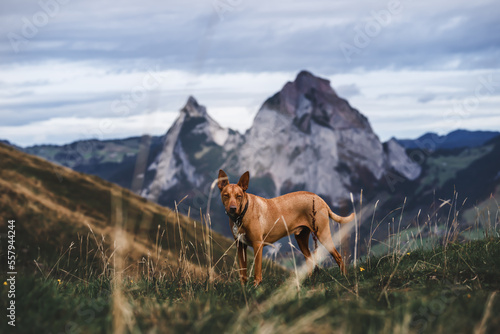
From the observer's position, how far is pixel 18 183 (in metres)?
12.5

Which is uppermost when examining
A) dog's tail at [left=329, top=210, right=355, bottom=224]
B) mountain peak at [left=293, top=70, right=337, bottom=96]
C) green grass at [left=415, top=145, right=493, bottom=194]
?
mountain peak at [left=293, top=70, right=337, bottom=96]

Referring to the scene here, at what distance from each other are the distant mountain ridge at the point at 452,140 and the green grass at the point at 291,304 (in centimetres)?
13401

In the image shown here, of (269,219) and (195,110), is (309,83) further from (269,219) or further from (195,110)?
(269,219)

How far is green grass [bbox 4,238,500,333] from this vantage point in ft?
13.0

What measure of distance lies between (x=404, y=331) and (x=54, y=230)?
998 cm

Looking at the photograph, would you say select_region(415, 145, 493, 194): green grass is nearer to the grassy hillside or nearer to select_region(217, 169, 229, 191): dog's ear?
the grassy hillside

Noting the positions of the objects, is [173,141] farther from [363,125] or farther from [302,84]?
[363,125]

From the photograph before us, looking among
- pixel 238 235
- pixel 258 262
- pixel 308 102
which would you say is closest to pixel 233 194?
pixel 238 235

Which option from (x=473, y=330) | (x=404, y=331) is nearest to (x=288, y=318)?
(x=404, y=331)

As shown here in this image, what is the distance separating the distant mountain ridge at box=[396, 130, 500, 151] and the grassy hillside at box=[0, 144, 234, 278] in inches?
5097

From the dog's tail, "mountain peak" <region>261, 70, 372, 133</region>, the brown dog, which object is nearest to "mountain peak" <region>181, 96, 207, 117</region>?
"mountain peak" <region>261, 70, 372, 133</region>

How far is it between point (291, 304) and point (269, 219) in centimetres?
284

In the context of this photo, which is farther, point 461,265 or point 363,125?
point 363,125

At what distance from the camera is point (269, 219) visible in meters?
7.56
